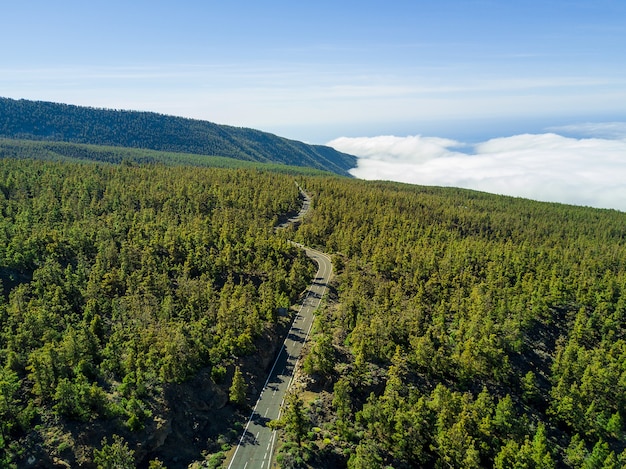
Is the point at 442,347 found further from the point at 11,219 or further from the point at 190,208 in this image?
the point at 11,219

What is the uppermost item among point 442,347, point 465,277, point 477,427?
point 465,277

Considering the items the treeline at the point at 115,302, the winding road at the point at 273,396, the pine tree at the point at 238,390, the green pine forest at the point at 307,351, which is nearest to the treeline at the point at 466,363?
the green pine forest at the point at 307,351

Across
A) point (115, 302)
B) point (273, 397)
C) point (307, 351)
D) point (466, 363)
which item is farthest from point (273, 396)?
point (115, 302)

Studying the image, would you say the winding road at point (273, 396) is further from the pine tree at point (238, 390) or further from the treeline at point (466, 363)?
the treeline at point (466, 363)

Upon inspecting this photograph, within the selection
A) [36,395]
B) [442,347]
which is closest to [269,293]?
[442,347]

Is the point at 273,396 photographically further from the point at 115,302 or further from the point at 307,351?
the point at 115,302
